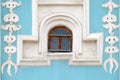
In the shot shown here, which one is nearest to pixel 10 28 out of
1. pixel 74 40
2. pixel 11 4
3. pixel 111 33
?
pixel 11 4

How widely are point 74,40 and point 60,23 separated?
1.01ft

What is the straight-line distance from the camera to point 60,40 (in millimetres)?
6941

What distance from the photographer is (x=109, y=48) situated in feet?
22.4

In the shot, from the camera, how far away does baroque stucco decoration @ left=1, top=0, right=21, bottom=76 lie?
678 centimetres

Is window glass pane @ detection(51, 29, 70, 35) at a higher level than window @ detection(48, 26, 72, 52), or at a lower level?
higher

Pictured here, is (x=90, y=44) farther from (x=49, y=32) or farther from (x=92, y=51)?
(x=49, y=32)

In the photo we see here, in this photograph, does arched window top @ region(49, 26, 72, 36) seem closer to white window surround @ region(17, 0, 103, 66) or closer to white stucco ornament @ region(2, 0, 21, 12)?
white window surround @ region(17, 0, 103, 66)

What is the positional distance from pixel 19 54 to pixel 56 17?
0.73 metres

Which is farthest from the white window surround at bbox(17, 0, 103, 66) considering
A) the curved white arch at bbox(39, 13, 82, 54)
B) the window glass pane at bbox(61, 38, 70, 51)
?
the window glass pane at bbox(61, 38, 70, 51)

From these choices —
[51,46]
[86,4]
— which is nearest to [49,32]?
[51,46]

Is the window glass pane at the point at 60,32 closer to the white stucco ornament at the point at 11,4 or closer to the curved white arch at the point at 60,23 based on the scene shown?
the curved white arch at the point at 60,23

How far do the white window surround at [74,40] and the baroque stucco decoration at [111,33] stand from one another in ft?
0.37

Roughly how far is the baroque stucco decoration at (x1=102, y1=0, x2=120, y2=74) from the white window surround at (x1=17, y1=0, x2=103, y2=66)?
11cm

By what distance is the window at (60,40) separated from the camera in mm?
6934
